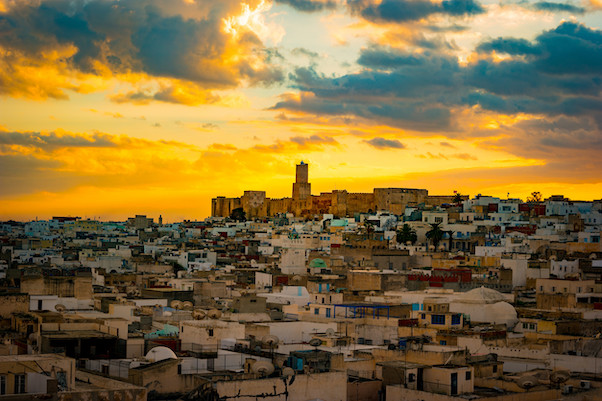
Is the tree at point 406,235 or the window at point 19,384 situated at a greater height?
the tree at point 406,235

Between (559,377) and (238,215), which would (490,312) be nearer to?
(559,377)

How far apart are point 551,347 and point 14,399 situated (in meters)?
17.6

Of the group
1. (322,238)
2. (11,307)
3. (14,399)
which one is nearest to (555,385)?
(14,399)

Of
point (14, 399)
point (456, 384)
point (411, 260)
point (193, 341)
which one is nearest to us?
point (14, 399)

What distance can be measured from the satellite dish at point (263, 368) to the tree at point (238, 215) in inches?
4376

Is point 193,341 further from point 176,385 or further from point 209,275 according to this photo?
point 209,275

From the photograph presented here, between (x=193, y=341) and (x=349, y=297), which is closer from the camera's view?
(x=193, y=341)

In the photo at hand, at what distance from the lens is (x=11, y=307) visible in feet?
102

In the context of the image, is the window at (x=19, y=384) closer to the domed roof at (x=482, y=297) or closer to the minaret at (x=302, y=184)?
the domed roof at (x=482, y=297)

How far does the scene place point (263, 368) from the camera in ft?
72.7

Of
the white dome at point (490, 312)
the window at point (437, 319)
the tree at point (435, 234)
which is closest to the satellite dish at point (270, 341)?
the window at point (437, 319)

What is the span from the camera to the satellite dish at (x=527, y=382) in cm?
2334

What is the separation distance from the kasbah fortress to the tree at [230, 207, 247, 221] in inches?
78.8

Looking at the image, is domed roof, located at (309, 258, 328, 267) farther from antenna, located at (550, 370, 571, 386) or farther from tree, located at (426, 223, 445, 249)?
antenna, located at (550, 370, 571, 386)
